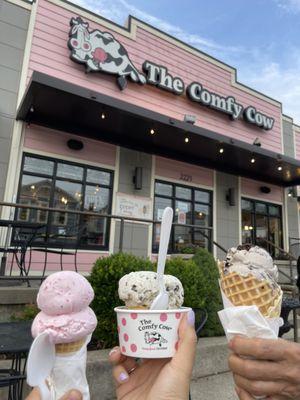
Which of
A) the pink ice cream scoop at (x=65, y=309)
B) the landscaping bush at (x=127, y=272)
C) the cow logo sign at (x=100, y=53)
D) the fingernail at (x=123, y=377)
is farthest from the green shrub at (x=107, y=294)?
the cow logo sign at (x=100, y=53)

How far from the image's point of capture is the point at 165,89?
918 cm

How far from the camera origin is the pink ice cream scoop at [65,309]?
3.68 ft

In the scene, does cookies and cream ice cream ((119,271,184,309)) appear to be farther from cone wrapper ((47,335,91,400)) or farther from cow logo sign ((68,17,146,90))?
cow logo sign ((68,17,146,90))

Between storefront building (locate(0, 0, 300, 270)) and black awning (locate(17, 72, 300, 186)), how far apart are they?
0.03 metres

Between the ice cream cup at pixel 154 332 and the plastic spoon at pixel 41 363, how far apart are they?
0.38m

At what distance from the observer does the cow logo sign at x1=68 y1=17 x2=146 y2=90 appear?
25.1 ft

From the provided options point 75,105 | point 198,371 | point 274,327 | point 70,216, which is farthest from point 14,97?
point 274,327

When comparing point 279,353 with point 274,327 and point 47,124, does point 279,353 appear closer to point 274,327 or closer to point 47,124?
point 274,327

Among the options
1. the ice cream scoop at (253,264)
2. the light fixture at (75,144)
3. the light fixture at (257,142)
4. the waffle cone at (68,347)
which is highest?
the light fixture at (257,142)

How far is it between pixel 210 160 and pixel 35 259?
5.95 meters

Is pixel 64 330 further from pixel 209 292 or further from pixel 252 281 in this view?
pixel 209 292

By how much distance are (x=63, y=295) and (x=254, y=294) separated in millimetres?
730

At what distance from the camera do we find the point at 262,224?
11133mm

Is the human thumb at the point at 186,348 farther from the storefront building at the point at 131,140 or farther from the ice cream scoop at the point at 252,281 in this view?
the storefront building at the point at 131,140
